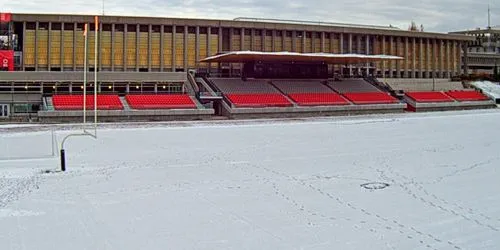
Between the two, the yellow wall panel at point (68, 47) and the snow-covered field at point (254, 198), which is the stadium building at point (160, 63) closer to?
the yellow wall panel at point (68, 47)

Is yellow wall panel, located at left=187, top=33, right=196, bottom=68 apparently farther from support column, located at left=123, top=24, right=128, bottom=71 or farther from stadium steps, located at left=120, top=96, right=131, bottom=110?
stadium steps, located at left=120, top=96, right=131, bottom=110

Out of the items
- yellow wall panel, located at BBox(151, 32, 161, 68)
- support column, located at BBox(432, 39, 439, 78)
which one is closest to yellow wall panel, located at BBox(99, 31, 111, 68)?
yellow wall panel, located at BBox(151, 32, 161, 68)

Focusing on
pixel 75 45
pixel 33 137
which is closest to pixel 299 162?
pixel 33 137

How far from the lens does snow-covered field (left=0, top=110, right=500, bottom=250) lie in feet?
24.8

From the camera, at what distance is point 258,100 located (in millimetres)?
44062

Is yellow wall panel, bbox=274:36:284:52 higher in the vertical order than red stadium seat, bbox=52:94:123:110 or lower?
higher

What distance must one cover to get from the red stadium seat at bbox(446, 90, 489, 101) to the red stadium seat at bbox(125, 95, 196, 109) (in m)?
31.2

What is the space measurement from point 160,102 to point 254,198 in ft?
104

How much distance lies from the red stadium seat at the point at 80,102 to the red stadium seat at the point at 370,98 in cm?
2211

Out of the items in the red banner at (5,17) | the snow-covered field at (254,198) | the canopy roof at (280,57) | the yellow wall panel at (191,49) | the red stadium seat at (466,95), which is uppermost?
the red banner at (5,17)

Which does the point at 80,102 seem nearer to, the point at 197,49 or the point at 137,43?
the point at 137,43

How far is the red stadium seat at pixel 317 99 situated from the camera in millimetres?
45125

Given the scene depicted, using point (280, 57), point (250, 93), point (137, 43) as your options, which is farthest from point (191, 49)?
point (280, 57)

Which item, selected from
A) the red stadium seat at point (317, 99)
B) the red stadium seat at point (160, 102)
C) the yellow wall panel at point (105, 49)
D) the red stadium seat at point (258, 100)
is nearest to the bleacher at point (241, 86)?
the red stadium seat at point (258, 100)
